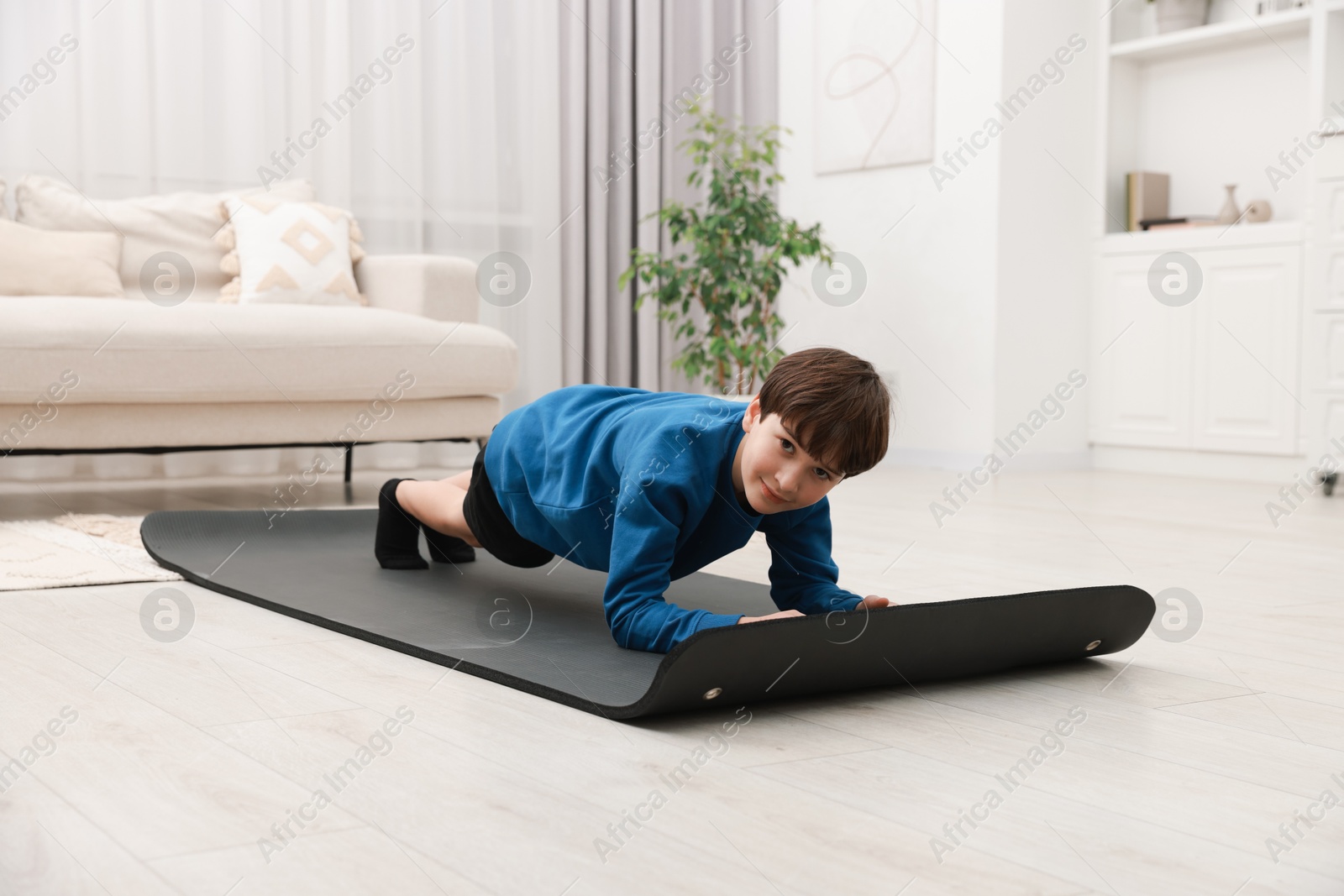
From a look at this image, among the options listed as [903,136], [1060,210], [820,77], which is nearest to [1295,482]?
[1060,210]

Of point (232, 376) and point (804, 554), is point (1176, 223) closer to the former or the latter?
point (232, 376)

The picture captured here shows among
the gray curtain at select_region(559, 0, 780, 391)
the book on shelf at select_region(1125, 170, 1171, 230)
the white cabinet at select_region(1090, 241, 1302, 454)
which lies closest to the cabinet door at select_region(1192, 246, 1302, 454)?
the white cabinet at select_region(1090, 241, 1302, 454)

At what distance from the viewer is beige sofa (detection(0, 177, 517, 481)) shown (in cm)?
247

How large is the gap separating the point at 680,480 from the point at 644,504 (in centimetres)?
4

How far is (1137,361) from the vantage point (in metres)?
4.02

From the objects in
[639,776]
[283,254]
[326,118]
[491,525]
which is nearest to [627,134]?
[326,118]

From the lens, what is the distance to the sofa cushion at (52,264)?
2.96m

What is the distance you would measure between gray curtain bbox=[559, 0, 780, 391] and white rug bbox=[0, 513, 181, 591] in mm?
2116

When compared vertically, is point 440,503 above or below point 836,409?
below

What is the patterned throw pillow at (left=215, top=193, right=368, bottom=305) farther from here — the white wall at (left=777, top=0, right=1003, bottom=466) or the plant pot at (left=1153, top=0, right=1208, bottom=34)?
the plant pot at (left=1153, top=0, right=1208, bottom=34)

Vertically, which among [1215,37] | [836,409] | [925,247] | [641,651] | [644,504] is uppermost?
[1215,37]

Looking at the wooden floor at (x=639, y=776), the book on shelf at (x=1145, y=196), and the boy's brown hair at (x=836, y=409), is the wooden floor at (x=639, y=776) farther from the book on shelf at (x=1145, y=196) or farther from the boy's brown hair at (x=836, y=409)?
the book on shelf at (x=1145, y=196)

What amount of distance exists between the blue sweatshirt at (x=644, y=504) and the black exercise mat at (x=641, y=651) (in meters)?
0.08

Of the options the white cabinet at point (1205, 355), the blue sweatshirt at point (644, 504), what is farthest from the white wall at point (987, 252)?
the blue sweatshirt at point (644, 504)
